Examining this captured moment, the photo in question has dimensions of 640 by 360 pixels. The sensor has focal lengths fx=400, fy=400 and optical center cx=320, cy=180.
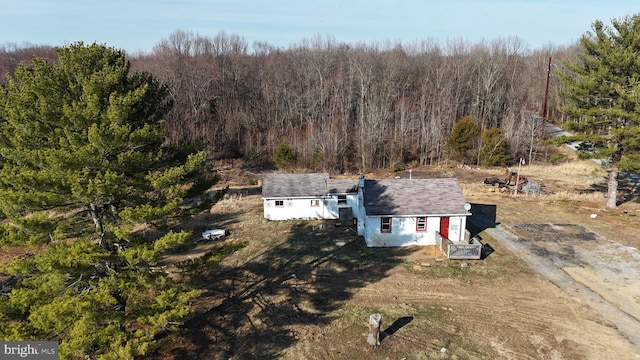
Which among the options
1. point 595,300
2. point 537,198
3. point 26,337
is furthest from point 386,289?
point 537,198

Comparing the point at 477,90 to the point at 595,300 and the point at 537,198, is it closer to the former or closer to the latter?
the point at 537,198

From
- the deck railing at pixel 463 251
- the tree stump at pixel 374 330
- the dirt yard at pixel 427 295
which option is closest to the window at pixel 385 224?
the dirt yard at pixel 427 295

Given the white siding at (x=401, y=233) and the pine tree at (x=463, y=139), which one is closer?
the white siding at (x=401, y=233)

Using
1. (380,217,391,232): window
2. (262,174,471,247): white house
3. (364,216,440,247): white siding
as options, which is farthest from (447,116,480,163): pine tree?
(380,217,391,232): window

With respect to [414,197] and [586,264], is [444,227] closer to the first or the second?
[414,197]

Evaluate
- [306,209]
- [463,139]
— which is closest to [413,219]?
[306,209]

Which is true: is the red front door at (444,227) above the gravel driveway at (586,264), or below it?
above

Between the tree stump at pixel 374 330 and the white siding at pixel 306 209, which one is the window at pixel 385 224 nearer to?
the white siding at pixel 306 209
